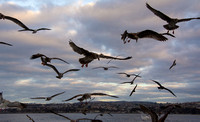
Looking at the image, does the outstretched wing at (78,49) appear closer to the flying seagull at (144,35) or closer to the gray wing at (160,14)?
the flying seagull at (144,35)

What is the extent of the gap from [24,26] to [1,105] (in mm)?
4323

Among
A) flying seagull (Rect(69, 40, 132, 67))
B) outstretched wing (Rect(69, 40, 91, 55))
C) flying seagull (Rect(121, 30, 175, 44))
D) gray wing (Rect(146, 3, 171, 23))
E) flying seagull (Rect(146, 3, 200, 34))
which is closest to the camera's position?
outstretched wing (Rect(69, 40, 91, 55))

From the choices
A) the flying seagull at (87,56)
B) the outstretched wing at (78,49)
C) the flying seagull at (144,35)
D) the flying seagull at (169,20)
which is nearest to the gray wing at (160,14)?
the flying seagull at (169,20)

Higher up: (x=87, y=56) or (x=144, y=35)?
(x=144, y=35)

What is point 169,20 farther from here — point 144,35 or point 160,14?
point 144,35

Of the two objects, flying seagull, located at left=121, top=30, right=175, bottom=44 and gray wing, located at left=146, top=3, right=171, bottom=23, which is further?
gray wing, located at left=146, top=3, right=171, bottom=23

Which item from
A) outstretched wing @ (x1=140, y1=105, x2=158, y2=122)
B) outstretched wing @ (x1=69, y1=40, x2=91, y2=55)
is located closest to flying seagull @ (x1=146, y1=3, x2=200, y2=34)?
outstretched wing @ (x1=69, y1=40, x2=91, y2=55)

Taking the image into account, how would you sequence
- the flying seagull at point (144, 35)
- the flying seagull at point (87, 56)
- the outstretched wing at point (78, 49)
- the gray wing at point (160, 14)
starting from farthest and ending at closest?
the gray wing at point (160, 14) < the flying seagull at point (144, 35) < the flying seagull at point (87, 56) < the outstretched wing at point (78, 49)

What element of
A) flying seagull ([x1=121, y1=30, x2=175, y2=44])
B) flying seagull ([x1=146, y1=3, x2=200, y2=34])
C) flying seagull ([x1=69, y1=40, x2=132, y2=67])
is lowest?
flying seagull ([x1=69, y1=40, x2=132, y2=67])

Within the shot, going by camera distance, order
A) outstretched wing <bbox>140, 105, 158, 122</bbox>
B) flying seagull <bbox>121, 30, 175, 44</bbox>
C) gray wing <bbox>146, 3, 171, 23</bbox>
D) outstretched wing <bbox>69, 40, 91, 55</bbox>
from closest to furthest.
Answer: outstretched wing <bbox>140, 105, 158, 122</bbox>
outstretched wing <bbox>69, 40, 91, 55</bbox>
flying seagull <bbox>121, 30, 175, 44</bbox>
gray wing <bbox>146, 3, 171, 23</bbox>

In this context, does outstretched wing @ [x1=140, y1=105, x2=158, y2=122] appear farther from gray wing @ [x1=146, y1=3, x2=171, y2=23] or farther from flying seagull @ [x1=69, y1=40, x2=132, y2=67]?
gray wing @ [x1=146, y1=3, x2=171, y2=23]

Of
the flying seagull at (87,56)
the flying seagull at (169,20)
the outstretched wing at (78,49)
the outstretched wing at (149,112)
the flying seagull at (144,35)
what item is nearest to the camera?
the outstretched wing at (149,112)

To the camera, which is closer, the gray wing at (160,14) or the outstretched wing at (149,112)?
the outstretched wing at (149,112)

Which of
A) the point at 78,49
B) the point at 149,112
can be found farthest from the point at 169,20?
the point at 149,112
